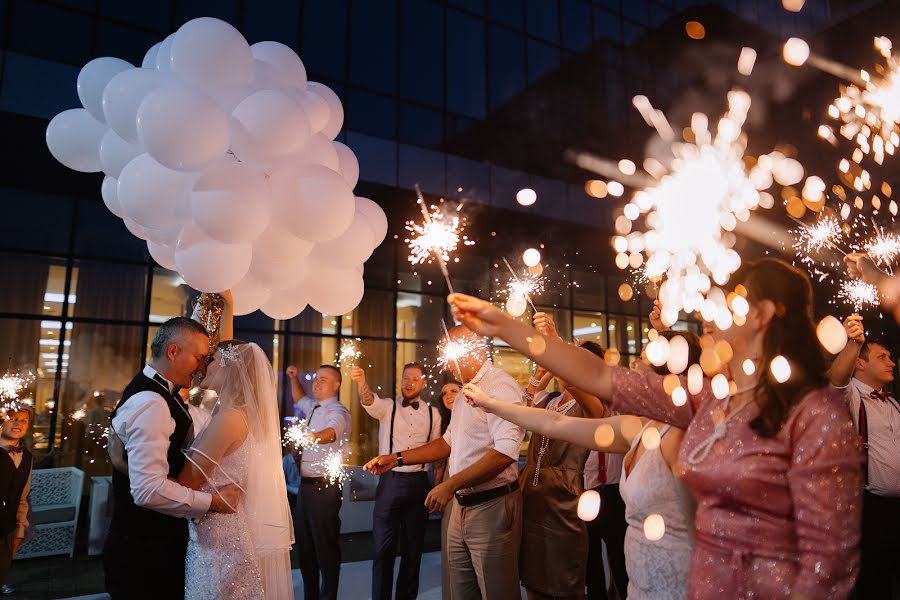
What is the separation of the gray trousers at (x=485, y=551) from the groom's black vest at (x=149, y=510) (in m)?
1.58

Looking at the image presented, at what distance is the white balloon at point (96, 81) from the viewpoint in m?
3.53

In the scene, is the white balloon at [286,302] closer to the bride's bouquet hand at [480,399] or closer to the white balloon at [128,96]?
the white balloon at [128,96]

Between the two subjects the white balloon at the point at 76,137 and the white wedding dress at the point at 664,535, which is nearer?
the white wedding dress at the point at 664,535

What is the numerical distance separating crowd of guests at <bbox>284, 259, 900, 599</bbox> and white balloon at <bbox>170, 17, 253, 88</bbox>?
2.06 m

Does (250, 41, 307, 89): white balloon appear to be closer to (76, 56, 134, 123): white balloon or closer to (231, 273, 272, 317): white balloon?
(76, 56, 134, 123): white balloon

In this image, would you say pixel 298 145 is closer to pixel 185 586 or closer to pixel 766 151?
pixel 185 586

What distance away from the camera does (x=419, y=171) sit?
1135cm

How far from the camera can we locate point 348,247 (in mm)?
3779

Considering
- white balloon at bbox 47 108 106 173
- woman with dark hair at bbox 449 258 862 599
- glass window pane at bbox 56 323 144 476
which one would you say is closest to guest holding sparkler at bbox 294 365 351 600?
white balloon at bbox 47 108 106 173

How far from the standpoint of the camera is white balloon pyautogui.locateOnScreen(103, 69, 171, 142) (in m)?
3.14

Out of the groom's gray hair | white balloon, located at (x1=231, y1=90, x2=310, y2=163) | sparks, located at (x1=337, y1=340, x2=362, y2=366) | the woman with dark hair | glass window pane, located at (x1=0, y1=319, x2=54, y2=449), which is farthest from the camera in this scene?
sparks, located at (x1=337, y1=340, x2=362, y2=366)

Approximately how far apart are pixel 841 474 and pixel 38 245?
34.3 feet

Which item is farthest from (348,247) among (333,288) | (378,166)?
(378,166)

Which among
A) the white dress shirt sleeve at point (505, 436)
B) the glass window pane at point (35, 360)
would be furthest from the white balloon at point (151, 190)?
the glass window pane at point (35, 360)
